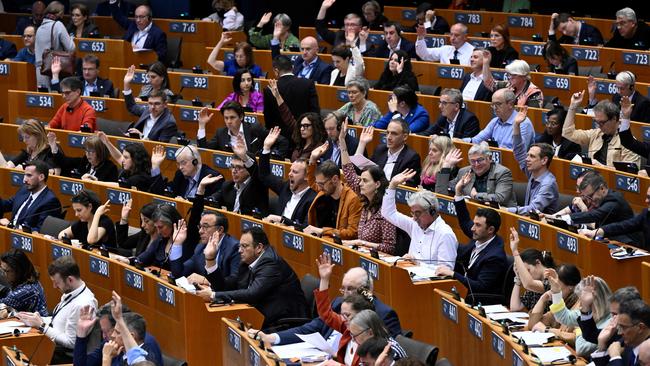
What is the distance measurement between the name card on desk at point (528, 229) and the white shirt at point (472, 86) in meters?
3.07

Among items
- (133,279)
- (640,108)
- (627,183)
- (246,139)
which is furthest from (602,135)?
(133,279)

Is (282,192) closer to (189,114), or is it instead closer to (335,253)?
(335,253)

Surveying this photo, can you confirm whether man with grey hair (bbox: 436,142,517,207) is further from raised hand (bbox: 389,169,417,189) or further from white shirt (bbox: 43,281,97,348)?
white shirt (bbox: 43,281,97,348)

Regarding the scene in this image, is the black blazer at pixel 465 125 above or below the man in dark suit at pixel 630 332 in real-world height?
above

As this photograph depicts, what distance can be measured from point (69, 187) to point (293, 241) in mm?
2450

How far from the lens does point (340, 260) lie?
7969mm

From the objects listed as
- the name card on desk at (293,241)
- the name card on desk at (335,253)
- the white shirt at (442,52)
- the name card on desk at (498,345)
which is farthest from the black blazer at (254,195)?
the white shirt at (442,52)

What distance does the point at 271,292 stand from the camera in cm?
754

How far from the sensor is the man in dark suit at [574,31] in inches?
488

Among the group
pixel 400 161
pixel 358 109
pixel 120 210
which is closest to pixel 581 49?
pixel 358 109

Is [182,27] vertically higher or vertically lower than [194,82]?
higher

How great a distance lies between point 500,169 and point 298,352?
2.50 m

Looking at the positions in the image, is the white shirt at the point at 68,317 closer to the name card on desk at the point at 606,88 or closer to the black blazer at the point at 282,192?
the black blazer at the point at 282,192

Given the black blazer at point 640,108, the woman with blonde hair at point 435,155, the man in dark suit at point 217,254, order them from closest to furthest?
1. the man in dark suit at point 217,254
2. the woman with blonde hair at point 435,155
3. the black blazer at point 640,108
